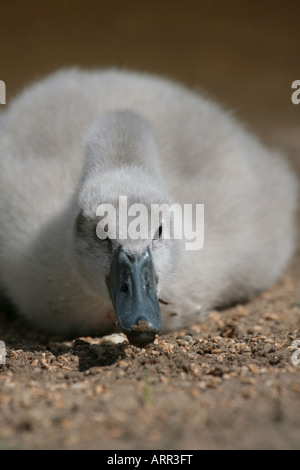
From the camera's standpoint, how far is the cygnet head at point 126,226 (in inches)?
107

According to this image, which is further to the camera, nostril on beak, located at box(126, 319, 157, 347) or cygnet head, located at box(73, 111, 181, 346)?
cygnet head, located at box(73, 111, 181, 346)

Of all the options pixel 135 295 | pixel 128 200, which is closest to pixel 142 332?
pixel 135 295

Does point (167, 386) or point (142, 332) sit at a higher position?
point (142, 332)

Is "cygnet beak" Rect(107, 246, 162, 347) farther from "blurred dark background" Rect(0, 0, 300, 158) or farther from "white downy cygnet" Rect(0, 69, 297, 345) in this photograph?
"blurred dark background" Rect(0, 0, 300, 158)

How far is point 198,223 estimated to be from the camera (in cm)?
365

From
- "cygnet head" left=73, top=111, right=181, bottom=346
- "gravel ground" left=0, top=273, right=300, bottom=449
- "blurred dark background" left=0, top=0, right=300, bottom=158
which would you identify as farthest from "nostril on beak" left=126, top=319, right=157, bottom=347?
"blurred dark background" left=0, top=0, right=300, bottom=158

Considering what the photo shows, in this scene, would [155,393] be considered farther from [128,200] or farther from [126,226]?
[128,200]

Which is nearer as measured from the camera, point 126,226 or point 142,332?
point 142,332

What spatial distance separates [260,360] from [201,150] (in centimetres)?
160

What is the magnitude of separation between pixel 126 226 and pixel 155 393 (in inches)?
28.7

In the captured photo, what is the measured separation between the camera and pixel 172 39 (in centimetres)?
853

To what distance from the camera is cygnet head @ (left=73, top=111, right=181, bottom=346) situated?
2715mm

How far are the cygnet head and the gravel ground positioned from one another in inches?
9.1
